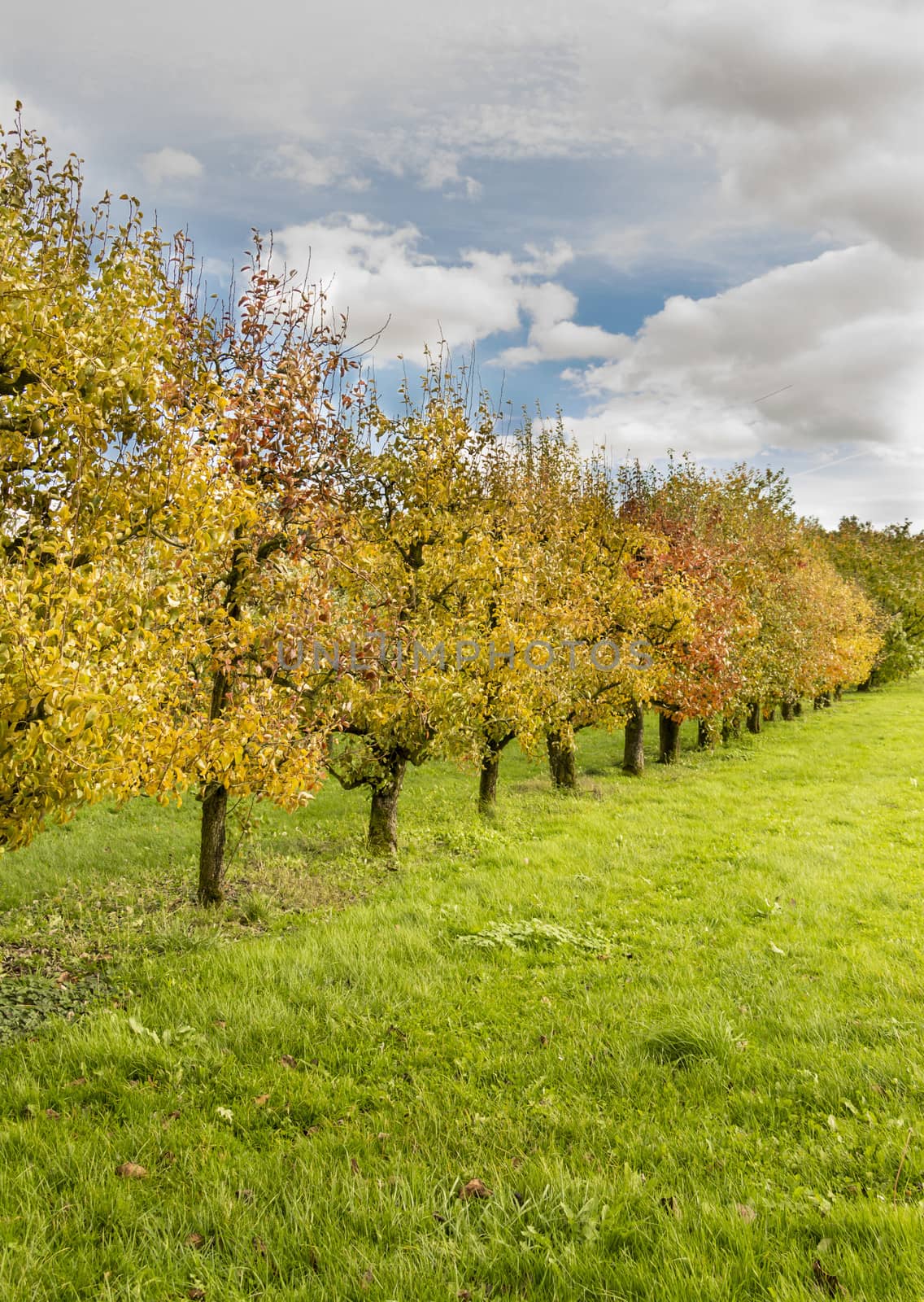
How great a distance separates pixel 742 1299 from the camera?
4078mm

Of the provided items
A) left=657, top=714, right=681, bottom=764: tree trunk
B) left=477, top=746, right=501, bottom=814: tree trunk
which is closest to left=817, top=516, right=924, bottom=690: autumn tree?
left=657, top=714, right=681, bottom=764: tree trunk

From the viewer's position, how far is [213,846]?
1220 centimetres

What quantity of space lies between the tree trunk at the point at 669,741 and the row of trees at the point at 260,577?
270 cm

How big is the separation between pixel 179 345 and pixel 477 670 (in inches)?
341

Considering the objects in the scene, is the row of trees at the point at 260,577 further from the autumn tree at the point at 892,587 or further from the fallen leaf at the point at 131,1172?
the autumn tree at the point at 892,587

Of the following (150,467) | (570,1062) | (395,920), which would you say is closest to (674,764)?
(395,920)

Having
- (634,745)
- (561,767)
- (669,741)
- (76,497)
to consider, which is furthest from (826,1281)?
(669,741)

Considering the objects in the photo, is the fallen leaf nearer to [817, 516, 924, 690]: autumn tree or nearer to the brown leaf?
the brown leaf

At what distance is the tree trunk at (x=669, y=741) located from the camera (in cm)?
2752

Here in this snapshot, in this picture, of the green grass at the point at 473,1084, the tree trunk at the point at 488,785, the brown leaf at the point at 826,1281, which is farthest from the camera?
the tree trunk at the point at 488,785

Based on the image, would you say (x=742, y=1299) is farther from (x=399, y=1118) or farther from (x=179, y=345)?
(x=179, y=345)

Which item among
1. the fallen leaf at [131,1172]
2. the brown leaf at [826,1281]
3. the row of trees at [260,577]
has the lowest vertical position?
the fallen leaf at [131,1172]

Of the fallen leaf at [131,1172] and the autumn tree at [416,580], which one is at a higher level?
the autumn tree at [416,580]

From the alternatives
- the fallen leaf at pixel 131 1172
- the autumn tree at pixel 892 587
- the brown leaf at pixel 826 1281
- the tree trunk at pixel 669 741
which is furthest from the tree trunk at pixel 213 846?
the autumn tree at pixel 892 587
